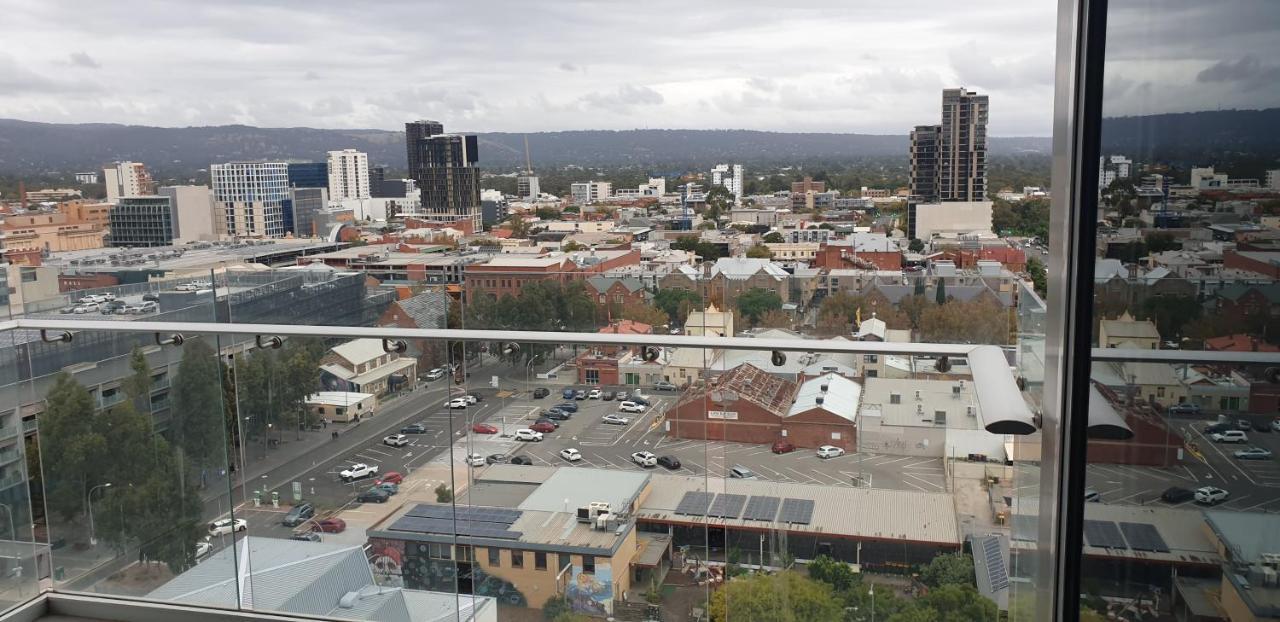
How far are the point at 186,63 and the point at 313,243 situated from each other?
15047 millimetres

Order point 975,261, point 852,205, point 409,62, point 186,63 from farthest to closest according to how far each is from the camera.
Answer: point 409,62, point 186,63, point 852,205, point 975,261

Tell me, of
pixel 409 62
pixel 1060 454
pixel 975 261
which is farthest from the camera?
pixel 409 62

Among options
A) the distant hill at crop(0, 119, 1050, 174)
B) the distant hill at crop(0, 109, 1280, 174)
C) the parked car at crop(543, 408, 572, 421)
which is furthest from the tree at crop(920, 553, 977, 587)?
the distant hill at crop(0, 119, 1050, 174)

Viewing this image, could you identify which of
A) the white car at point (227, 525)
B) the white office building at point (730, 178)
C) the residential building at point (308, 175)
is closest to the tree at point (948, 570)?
the white car at point (227, 525)

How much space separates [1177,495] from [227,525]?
2335 mm

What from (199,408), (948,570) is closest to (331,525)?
(199,408)

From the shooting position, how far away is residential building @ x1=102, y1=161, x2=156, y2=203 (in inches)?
399

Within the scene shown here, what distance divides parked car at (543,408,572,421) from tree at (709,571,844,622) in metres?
0.56

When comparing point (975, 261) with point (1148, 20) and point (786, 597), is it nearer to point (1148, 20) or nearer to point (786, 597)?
point (786, 597)

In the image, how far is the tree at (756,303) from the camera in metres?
3.00

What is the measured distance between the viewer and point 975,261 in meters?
4.53

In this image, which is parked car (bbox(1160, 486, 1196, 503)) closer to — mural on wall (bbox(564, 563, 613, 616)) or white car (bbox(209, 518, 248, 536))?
mural on wall (bbox(564, 563, 613, 616))

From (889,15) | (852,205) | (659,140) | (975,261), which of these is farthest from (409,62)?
(975,261)

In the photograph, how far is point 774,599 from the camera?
7.08 feet
